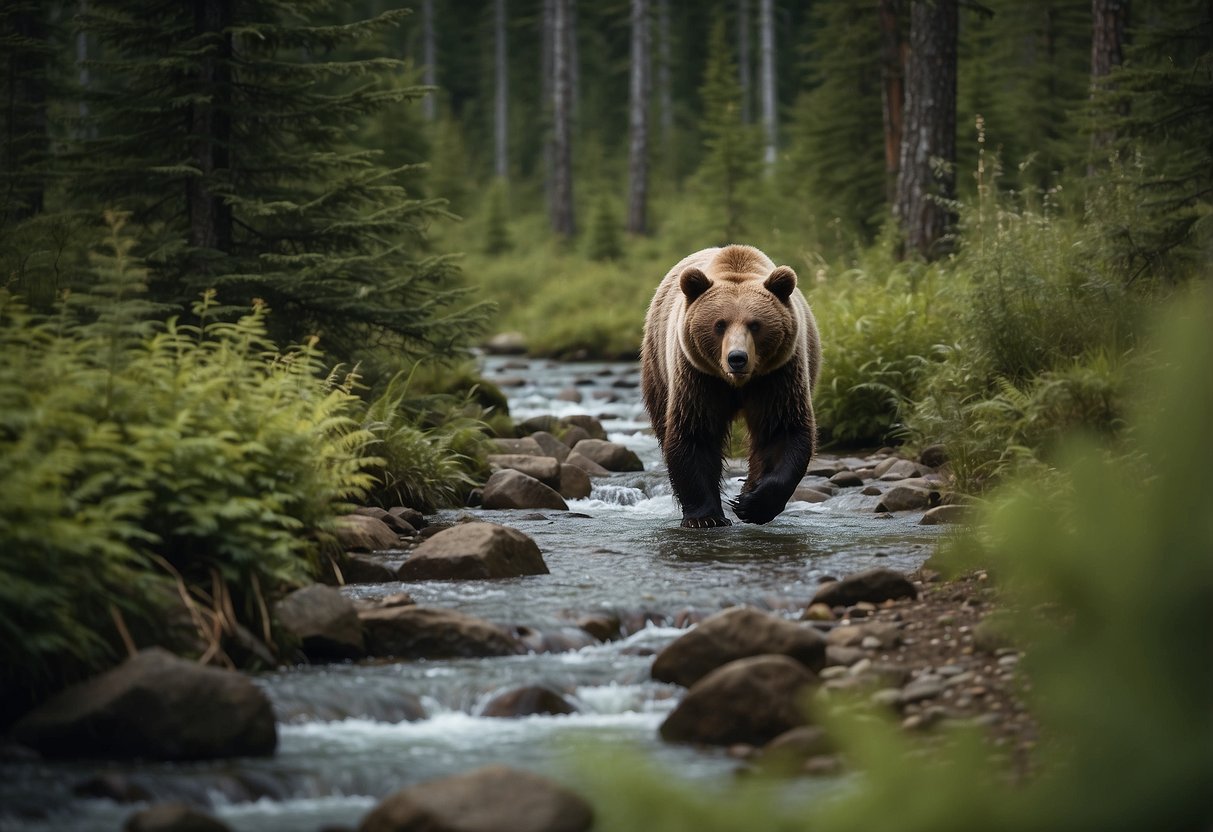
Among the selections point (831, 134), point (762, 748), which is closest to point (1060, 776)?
point (762, 748)

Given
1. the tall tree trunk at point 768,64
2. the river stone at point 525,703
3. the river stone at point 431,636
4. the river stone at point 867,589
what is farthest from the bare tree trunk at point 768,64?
the river stone at point 525,703

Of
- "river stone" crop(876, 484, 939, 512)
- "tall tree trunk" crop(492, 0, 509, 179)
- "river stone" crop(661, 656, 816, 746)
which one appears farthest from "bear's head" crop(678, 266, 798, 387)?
"tall tree trunk" crop(492, 0, 509, 179)

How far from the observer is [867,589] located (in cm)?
613

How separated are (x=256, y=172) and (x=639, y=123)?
2292 centimetres

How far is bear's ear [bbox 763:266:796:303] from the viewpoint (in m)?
8.21

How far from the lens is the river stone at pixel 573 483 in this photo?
10008 millimetres

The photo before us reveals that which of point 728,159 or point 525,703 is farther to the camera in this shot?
point 728,159

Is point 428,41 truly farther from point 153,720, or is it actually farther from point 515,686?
point 153,720

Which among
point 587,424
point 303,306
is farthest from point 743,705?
point 587,424

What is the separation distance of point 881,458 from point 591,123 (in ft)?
131

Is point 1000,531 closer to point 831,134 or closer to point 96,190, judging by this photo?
point 96,190

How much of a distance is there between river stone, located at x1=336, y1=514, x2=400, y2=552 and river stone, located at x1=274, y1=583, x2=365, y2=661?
128cm

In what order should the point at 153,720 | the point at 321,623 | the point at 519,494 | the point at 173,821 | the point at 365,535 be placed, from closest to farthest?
the point at 173,821 < the point at 153,720 < the point at 321,623 < the point at 365,535 < the point at 519,494

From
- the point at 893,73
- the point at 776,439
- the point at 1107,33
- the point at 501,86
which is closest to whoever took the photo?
the point at 776,439
